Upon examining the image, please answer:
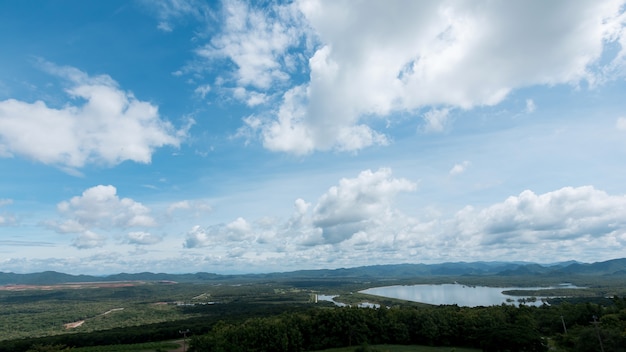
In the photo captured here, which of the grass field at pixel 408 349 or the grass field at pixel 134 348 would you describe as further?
the grass field at pixel 134 348

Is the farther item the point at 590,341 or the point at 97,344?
the point at 97,344

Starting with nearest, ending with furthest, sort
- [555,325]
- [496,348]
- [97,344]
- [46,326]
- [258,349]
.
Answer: [496,348] < [258,349] < [555,325] < [97,344] < [46,326]

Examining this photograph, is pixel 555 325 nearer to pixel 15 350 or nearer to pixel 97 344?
pixel 97 344

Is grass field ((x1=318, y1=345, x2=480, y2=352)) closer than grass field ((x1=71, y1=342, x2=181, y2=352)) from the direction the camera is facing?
Yes

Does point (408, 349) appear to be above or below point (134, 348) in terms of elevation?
below

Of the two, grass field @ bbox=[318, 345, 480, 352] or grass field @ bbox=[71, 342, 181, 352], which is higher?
grass field @ bbox=[71, 342, 181, 352]

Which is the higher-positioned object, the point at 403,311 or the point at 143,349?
the point at 403,311

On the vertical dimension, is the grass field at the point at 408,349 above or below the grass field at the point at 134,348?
below

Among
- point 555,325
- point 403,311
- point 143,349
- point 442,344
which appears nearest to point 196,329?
point 143,349

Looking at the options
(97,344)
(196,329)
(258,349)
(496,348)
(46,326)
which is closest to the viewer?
(496,348)

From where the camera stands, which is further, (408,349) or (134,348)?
(134,348)
